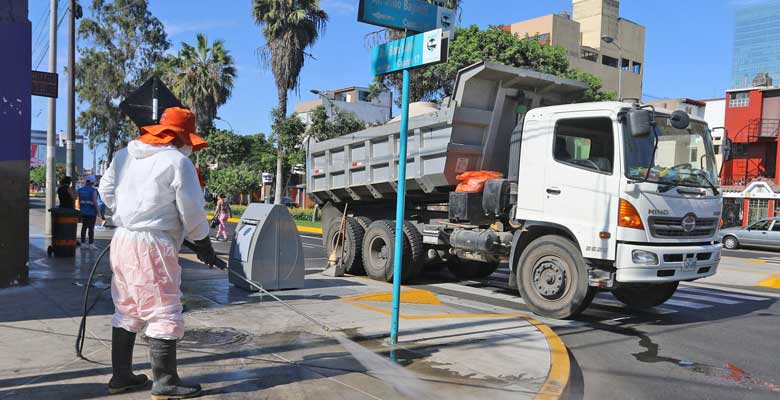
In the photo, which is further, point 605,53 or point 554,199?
point 605,53

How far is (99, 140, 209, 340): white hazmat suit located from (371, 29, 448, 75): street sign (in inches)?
91.7

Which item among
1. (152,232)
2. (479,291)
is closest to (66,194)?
(479,291)

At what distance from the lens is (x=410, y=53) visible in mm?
5359

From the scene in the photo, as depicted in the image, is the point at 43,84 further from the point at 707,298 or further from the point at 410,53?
the point at 707,298

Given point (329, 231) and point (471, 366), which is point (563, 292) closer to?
point (471, 366)

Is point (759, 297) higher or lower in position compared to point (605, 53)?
lower

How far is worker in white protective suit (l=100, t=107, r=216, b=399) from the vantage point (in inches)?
148

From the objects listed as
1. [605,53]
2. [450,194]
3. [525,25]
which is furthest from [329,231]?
[605,53]

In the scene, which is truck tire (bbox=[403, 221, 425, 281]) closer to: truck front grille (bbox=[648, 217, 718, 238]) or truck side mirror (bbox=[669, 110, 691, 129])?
truck front grille (bbox=[648, 217, 718, 238])

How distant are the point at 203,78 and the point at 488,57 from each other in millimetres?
18820

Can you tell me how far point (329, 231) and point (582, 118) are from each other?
606 centimetres

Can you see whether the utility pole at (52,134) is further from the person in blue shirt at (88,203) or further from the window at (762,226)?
the window at (762,226)

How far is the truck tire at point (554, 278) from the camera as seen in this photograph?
7187 millimetres

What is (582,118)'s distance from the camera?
7.46 meters
